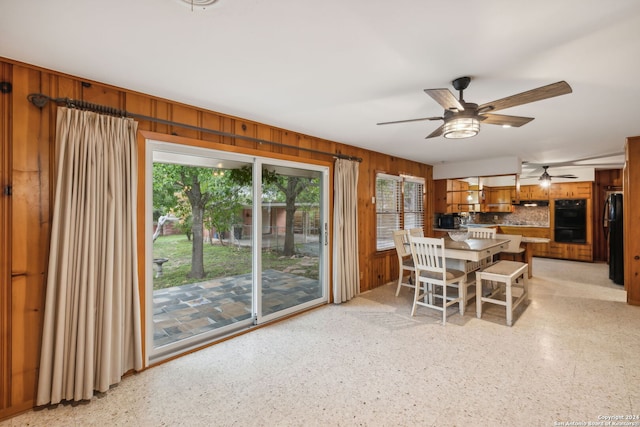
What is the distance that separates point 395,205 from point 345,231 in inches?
68.6

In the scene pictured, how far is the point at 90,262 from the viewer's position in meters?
2.11

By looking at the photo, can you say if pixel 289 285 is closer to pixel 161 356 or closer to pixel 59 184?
pixel 161 356

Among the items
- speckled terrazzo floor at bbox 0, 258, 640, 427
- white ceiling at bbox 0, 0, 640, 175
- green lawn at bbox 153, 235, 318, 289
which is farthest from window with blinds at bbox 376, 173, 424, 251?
white ceiling at bbox 0, 0, 640, 175

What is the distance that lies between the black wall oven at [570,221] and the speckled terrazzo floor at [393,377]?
169 inches

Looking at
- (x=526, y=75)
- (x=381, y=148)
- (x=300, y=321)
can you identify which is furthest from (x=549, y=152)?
(x=300, y=321)

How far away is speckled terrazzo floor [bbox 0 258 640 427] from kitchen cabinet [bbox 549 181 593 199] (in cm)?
463

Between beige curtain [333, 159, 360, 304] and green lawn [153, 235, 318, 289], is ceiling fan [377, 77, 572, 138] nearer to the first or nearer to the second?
beige curtain [333, 159, 360, 304]

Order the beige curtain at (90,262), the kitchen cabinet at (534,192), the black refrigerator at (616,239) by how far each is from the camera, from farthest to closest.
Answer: the kitchen cabinet at (534,192) → the black refrigerator at (616,239) → the beige curtain at (90,262)

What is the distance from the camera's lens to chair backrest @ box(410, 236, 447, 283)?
3410mm

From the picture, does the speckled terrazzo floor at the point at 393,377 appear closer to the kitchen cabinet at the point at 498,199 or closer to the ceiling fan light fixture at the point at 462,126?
the ceiling fan light fixture at the point at 462,126

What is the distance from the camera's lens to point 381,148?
463 cm

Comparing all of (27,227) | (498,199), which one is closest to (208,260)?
(27,227)

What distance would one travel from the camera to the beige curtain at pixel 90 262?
2.00 meters

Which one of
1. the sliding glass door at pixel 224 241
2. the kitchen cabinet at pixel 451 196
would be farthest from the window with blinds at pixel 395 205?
the sliding glass door at pixel 224 241
